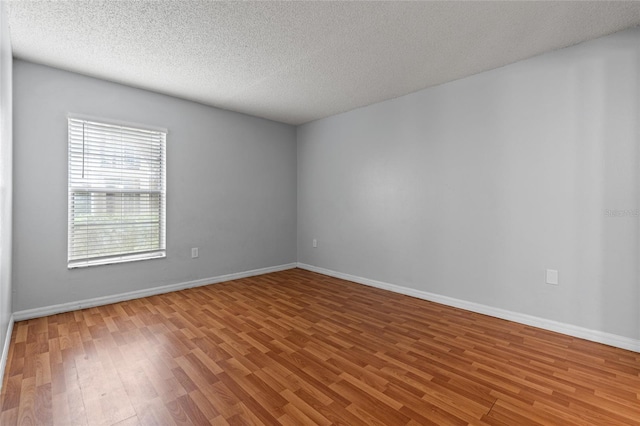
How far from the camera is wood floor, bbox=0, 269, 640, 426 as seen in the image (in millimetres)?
1641

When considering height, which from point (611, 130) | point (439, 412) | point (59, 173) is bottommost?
point (439, 412)

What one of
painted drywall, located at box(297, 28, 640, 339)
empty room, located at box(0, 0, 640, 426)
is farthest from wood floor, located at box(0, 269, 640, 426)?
painted drywall, located at box(297, 28, 640, 339)

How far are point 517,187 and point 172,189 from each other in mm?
4213

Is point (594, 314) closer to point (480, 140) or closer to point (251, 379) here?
point (480, 140)

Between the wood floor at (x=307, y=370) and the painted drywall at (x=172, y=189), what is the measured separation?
512 millimetres

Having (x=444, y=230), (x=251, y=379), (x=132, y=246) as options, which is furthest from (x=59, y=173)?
(x=444, y=230)

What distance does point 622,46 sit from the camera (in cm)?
246

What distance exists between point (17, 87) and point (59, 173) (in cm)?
90

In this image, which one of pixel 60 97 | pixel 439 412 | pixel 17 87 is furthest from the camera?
pixel 60 97

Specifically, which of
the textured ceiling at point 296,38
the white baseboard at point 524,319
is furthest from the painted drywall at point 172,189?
the white baseboard at point 524,319

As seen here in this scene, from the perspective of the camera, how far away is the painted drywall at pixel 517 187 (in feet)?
8.13

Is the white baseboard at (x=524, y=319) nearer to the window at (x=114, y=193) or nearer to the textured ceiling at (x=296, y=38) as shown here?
the textured ceiling at (x=296, y=38)

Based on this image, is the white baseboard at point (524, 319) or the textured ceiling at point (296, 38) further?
the white baseboard at point (524, 319)

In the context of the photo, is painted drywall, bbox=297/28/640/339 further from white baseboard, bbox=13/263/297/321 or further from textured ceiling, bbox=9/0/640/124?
white baseboard, bbox=13/263/297/321
